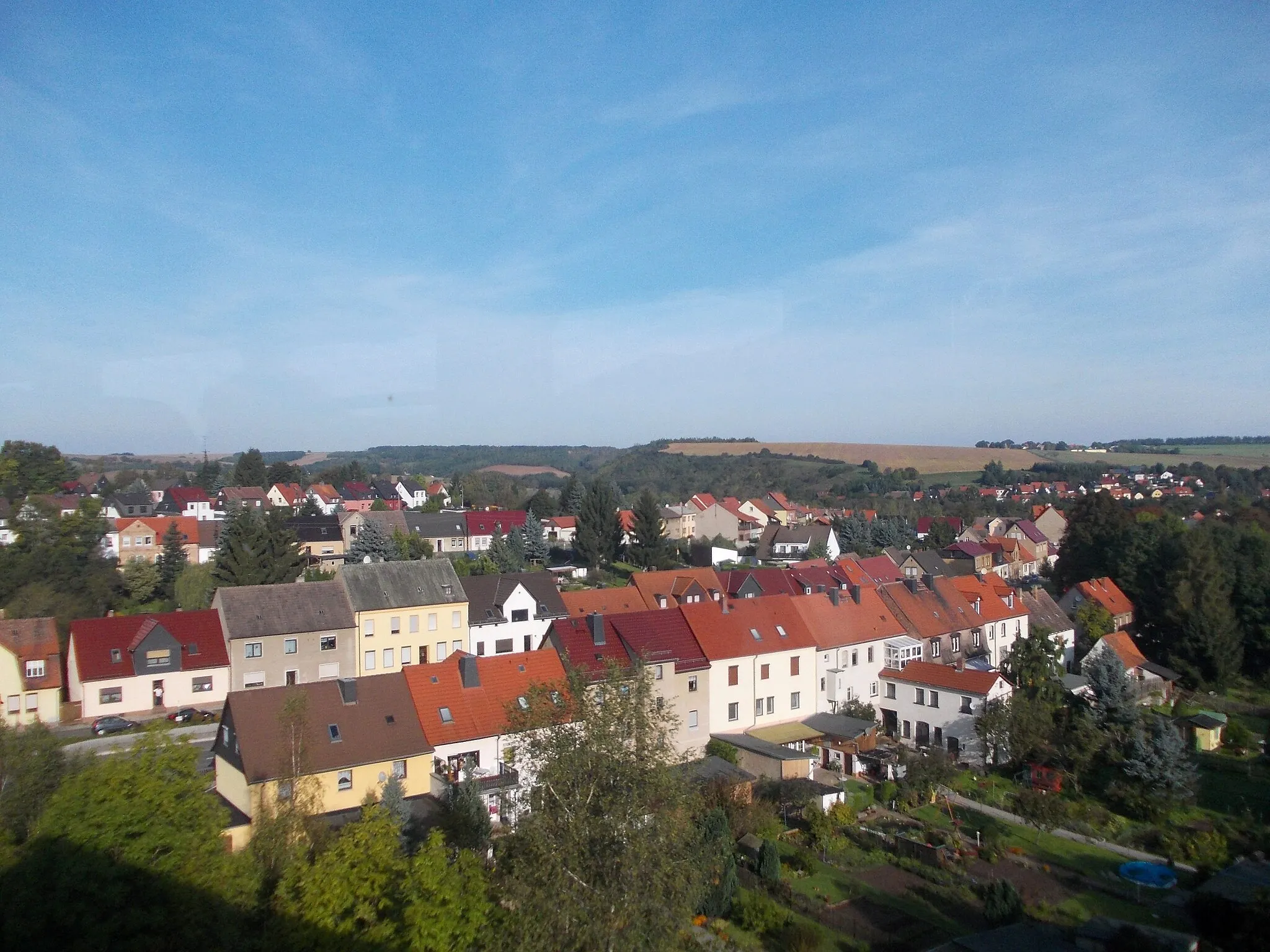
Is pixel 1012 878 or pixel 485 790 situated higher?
pixel 485 790

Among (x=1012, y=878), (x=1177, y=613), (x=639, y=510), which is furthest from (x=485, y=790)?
(x=639, y=510)

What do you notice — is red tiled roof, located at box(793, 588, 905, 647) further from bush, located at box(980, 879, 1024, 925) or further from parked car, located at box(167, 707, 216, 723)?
parked car, located at box(167, 707, 216, 723)

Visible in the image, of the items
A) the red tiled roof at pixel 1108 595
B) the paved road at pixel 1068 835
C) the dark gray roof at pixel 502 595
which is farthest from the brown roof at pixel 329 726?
the red tiled roof at pixel 1108 595

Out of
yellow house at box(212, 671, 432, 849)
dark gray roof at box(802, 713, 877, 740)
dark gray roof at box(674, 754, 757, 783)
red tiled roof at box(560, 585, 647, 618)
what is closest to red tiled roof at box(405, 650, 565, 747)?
yellow house at box(212, 671, 432, 849)

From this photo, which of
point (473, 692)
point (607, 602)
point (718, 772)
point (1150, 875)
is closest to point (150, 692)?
point (473, 692)

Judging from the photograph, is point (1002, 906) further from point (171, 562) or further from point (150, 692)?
point (171, 562)

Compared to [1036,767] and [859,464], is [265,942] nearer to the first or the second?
[1036,767]

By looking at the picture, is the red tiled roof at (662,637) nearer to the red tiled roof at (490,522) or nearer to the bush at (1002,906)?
the bush at (1002,906)
